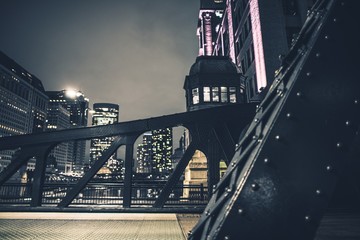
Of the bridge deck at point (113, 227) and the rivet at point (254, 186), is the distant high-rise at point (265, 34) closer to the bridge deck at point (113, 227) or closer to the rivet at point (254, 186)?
the bridge deck at point (113, 227)

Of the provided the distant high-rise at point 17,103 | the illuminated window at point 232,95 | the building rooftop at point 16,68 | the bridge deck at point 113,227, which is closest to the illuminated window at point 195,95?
the illuminated window at point 232,95

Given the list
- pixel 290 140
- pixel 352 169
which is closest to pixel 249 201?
pixel 290 140

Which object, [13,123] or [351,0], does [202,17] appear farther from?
[13,123]

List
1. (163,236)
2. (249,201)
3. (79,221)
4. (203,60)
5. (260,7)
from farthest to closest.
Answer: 1. (203,60)
2. (260,7)
3. (79,221)
4. (163,236)
5. (249,201)

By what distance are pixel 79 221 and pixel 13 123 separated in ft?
578

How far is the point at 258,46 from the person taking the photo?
21062mm

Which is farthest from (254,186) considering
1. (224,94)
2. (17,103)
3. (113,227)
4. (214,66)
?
(17,103)

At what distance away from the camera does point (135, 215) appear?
690cm

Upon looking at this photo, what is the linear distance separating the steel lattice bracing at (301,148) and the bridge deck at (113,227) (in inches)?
146

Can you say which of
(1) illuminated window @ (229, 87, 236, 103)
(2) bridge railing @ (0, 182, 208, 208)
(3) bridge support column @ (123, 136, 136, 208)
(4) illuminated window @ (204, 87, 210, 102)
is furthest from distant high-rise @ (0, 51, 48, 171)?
(3) bridge support column @ (123, 136, 136, 208)

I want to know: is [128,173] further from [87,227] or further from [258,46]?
[258,46]

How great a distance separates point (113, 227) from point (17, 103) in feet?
614

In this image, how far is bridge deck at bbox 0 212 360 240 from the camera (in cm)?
444

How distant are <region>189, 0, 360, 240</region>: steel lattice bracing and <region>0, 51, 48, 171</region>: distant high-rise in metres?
166
